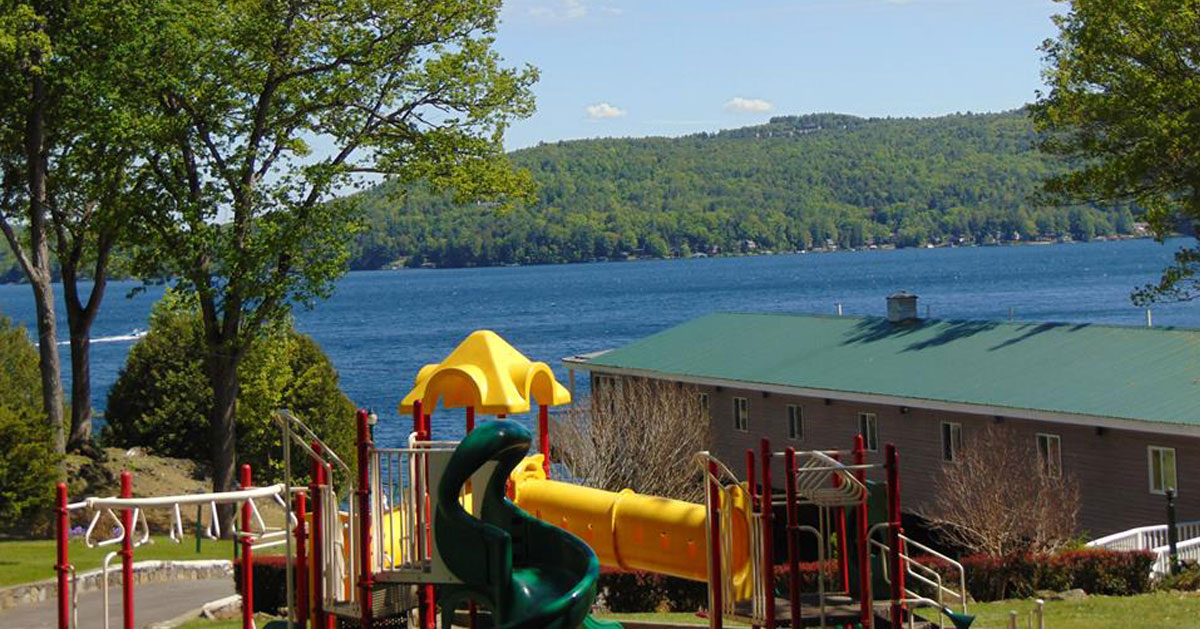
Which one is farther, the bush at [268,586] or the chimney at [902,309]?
the chimney at [902,309]

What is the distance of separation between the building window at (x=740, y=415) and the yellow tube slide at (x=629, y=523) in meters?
24.2

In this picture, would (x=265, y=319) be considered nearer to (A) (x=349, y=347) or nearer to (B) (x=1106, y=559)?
(B) (x=1106, y=559)

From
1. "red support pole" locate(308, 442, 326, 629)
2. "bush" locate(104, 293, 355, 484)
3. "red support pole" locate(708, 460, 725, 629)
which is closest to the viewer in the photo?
Result: "red support pole" locate(308, 442, 326, 629)

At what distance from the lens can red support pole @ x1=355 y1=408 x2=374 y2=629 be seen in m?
15.2

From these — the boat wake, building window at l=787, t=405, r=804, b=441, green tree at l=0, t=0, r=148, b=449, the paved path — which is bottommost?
the paved path

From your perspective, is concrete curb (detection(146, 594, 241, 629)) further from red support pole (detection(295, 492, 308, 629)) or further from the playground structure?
red support pole (detection(295, 492, 308, 629))

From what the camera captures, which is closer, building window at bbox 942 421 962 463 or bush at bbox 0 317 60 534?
bush at bbox 0 317 60 534

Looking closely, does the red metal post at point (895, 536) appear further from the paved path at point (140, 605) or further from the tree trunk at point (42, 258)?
the tree trunk at point (42, 258)

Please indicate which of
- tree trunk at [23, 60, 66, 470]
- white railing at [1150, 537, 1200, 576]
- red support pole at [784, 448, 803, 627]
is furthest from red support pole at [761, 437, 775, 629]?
tree trunk at [23, 60, 66, 470]

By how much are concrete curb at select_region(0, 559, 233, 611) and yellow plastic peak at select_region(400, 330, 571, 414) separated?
7.23 metres

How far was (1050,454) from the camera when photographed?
1375 inches

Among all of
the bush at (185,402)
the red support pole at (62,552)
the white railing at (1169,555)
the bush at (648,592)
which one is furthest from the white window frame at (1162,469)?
the bush at (185,402)

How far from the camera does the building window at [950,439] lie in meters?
37.3

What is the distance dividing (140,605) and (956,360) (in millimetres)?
22522
